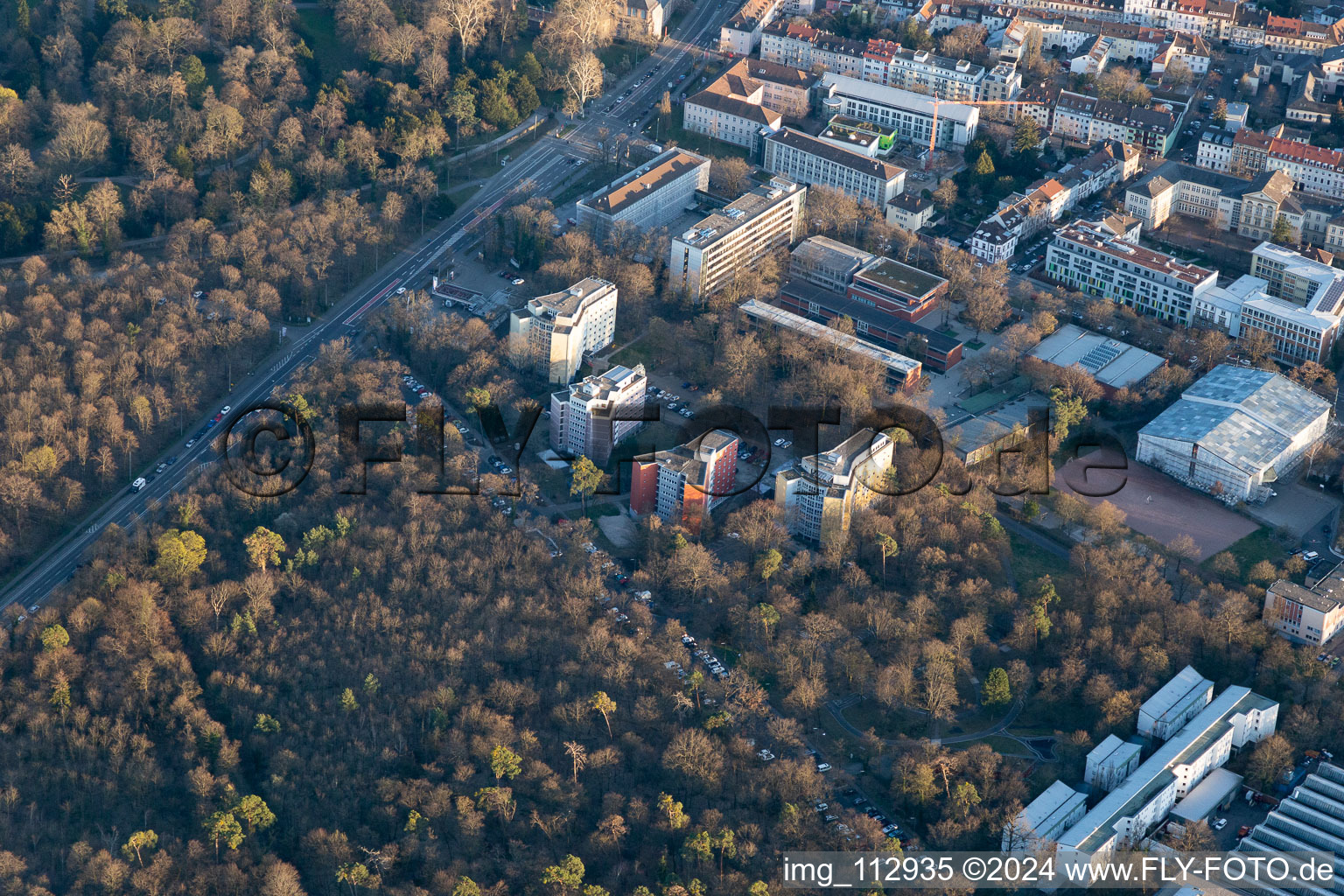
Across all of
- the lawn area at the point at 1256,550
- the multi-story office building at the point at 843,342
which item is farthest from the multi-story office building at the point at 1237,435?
the multi-story office building at the point at 843,342

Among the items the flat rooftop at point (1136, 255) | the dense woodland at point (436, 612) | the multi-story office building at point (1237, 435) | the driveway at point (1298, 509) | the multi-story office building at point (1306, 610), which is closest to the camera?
the dense woodland at point (436, 612)

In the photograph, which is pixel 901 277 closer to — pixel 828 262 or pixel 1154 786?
pixel 828 262

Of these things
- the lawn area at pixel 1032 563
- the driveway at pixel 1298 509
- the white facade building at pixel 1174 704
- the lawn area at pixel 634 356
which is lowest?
A: the lawn area at pixel 1032 563

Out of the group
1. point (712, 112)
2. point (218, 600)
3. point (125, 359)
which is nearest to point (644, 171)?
point (712, 112)

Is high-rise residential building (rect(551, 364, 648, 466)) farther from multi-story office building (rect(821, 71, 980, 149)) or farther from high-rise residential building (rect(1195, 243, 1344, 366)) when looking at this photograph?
multi-story office building (rect(821, 71, 980, 149))

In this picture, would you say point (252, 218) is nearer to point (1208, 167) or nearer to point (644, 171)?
point (644, 171)

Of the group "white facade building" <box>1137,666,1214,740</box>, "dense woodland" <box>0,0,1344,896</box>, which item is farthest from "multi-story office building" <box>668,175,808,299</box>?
"white facade building" <box>1137,666,1214,740</box>

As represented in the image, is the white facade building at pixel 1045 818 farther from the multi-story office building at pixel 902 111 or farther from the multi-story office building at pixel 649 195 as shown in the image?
the multi-story office building at pixel 902 111
